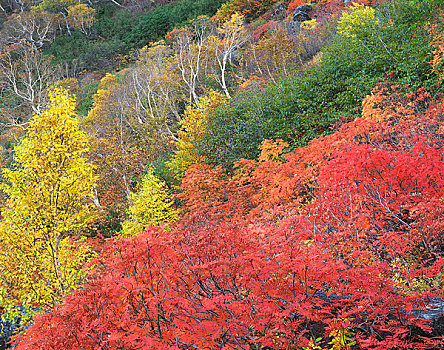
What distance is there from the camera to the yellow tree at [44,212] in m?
7.80

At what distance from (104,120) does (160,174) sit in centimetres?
849

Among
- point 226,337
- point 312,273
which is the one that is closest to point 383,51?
point 312,273

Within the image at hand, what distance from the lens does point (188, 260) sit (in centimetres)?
414

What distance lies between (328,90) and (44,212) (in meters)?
10.4

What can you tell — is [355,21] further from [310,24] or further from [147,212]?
[147,212]

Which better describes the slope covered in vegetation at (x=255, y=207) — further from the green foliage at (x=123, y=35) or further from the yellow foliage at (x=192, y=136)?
the green foliage at (x=123, y=35)

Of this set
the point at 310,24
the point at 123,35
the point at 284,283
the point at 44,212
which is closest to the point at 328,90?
the point at 44,212

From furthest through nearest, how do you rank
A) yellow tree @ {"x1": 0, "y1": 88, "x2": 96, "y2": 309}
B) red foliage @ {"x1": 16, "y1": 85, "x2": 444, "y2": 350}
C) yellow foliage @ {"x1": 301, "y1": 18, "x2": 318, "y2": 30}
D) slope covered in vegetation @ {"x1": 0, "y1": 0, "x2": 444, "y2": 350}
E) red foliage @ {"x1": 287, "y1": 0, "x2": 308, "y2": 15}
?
red foliage @ {"x1": 287, "y1": 0, "x2": 308, "y2": 15}, yellow foliage @ {"x1": 301, "y1": 18, "x2": 318, "y2": 30}, yellow tree @ {"x1": 0, "y1": 88, "x2": 96, "y2": 309}, slope covered in vegetation @ {"x1": 0, "y1": 0, "x2": 444, "y2": 350}, red foliage @ {"x1": 16, "y1": 85, "x2": 444, "y2": 350}

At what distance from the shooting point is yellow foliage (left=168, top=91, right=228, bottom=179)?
14.6 meters

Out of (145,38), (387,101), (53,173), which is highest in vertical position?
(145,38)

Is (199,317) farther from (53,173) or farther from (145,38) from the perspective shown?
(145,38)

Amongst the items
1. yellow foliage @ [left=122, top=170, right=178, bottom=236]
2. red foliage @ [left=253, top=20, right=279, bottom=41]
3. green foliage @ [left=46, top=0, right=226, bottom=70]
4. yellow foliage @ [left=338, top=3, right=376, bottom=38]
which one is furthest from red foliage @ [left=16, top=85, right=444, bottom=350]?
green foliage @ [left=46, top=0, right=226, bottom=70]

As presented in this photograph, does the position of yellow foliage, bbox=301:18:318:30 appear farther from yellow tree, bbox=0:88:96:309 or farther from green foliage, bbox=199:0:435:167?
yellow tree, bbox=0:88:96:309

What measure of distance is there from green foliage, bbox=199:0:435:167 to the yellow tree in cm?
614
